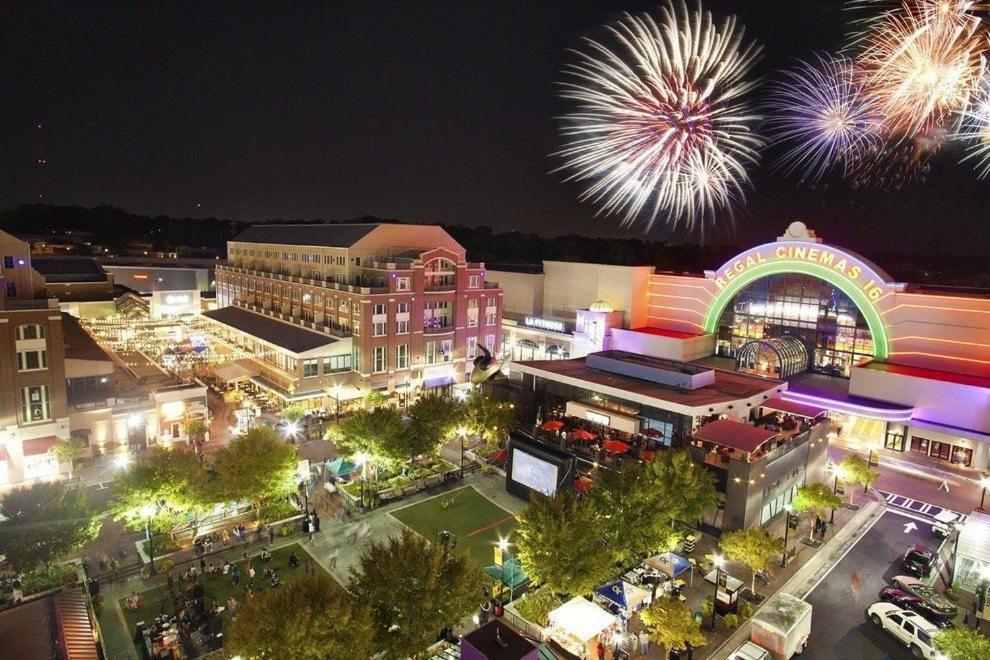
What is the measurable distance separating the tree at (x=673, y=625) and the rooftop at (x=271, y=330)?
39867mm

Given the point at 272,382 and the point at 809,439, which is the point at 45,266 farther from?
the point at 809,439

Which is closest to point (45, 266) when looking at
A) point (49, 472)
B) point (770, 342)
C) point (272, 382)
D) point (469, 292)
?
point (272, 382)

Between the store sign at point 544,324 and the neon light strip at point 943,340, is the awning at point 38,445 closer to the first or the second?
the store sign at point 544,324

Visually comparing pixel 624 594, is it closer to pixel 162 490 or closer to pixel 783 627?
pixel 783 627

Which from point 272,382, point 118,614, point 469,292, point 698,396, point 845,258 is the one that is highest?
point 845,258

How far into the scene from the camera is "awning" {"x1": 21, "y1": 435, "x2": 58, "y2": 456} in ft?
131

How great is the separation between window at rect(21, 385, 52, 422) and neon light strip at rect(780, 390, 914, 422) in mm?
55710

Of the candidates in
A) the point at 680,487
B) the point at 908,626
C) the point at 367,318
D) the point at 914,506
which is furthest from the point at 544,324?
the point at 908,626

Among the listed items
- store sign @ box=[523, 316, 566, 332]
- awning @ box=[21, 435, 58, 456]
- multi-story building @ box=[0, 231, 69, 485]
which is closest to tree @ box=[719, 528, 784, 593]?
store sign @ box=[523, 316, 566, 332]

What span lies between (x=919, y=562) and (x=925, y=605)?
4387 millimetres

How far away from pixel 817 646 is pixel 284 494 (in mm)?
29888

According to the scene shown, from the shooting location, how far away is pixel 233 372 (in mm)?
59000

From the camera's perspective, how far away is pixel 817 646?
83.4 ft

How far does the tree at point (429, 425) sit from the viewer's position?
4038 centimetres
